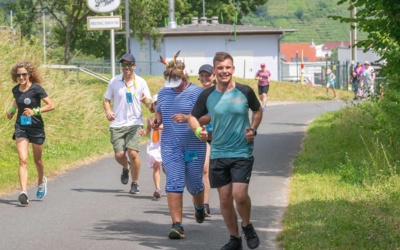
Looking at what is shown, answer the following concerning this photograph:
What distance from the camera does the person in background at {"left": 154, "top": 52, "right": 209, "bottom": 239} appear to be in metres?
10.0

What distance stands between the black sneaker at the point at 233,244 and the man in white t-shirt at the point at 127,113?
15.3 feet

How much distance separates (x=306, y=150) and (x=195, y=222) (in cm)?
816

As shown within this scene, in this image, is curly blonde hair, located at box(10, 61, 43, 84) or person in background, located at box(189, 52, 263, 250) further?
curly blonde hair, located at box(10, 61, 43, 84)

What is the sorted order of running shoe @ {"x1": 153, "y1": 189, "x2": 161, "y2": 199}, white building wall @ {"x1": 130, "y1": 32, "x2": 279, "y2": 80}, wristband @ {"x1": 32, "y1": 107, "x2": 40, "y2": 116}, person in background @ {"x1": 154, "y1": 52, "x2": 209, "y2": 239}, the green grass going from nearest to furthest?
the green grass → person in background @ {"x1": 154, "y1": 52, "x2": 209, "y2": 239} → wristband @ {"x1": 32, "y1": 107, "x2": 40, "y2": 116} → running shoe @ {"x1": 153, "y1": 189, "x2": 161, "y2": 199} → white building wall @ {"x1": 130, "y1": 32, "x2": 279, "y2": 80}

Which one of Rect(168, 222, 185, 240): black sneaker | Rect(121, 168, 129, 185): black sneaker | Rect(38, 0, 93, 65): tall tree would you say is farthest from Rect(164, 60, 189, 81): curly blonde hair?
Rect(38, 0, 93, 65): tall tree

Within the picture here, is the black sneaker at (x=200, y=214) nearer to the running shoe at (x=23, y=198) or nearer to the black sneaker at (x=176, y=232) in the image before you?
the black sneaker at (x=176, y=232)

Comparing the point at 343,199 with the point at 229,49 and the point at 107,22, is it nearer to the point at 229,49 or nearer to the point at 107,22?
the point at 107,22

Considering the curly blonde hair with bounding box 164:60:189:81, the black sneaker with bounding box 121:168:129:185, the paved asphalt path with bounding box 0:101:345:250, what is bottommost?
the paved asphalt path with bounding box 0:101:345:250

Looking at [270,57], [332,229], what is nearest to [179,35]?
[270,57]

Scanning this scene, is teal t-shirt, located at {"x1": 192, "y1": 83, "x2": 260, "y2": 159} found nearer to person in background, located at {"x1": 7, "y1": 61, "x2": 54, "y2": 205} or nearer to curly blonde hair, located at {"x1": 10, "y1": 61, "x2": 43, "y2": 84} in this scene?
person in background, located at {"x1": 7, "y1": 61, "x2": 54, "y2": 205}

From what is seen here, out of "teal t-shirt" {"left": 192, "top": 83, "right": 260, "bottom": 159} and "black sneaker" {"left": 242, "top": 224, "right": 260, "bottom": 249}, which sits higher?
"teal t-shirt" {"left": 192, "top": 83, "right": 260, "bottom": 159}

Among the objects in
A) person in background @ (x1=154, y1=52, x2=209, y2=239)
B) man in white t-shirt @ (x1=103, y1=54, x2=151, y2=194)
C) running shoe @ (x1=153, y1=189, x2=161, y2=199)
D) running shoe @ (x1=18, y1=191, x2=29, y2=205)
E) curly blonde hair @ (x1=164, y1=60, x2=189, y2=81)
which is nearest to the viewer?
person in background @ (x1=154, y1=52, x2=209, y2=239)

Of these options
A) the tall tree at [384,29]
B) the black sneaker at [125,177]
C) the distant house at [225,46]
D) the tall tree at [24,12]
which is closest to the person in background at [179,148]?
the black sneaker at [125,177]

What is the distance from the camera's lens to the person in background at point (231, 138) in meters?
8.82
